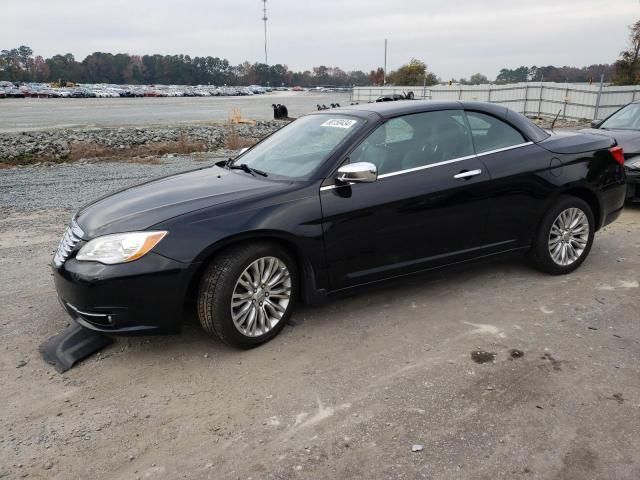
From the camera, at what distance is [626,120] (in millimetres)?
8578

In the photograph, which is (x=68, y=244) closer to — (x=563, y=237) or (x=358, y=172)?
(x=358, y=172)

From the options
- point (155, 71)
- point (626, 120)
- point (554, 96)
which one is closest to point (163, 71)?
point (155, 71)

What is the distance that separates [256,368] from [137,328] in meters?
0.82

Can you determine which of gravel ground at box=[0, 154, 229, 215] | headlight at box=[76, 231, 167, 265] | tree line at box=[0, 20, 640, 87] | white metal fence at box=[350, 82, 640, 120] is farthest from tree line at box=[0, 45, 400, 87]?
headlight at box=[76, 231, 167, 265]

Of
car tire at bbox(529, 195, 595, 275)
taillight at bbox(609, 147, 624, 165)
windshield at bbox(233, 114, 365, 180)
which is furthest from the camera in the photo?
taillight at bbox(609, 147, 624, 165)

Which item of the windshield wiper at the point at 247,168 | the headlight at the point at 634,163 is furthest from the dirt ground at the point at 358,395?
the headlight at the point at 634,163

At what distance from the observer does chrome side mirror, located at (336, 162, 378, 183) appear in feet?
12.7

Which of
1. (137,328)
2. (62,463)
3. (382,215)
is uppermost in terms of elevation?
(382,215)

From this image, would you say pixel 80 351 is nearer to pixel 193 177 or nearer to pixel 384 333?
pixel 193 177

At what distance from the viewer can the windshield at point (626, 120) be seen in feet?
27.5

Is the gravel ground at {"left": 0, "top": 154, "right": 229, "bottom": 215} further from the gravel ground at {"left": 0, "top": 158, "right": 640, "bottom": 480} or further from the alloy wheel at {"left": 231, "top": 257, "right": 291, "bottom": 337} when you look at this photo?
the alloy wheel at {"left": 231, "top": 257, "right": 291, "bottom": 337}

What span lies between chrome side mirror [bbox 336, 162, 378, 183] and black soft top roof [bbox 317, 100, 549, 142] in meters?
0.69

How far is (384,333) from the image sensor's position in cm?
411

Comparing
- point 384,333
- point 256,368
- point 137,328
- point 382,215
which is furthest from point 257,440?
point 382,215
